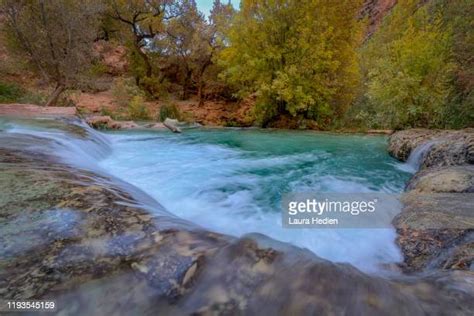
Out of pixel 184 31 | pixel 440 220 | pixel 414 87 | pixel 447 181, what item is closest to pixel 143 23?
pixel 184 31

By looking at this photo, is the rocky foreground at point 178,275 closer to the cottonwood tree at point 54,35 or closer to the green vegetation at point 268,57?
the green vegetation at point 268,57

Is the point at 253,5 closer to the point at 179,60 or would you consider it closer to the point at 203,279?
the point at 179,60

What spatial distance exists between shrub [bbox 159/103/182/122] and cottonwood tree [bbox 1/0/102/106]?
4.19 meters

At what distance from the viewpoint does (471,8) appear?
9.85m

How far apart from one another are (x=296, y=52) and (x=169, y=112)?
683cm

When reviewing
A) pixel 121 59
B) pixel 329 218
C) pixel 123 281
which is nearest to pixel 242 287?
pixel 123 281

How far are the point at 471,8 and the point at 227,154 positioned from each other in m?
9.37

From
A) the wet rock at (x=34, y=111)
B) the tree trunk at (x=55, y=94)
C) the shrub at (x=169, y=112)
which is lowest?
the shrub at (x=169, y=112)

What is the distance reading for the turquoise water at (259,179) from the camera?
277 centimetres

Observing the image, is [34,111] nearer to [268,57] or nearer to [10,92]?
[10,92]

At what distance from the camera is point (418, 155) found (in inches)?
239

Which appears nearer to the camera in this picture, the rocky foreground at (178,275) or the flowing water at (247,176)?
the rocky foreground at (178,275)

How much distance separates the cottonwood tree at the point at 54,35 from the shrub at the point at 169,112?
4.19 m

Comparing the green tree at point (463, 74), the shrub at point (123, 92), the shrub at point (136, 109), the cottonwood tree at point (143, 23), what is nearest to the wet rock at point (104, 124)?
the shrub at point (136, 109)
